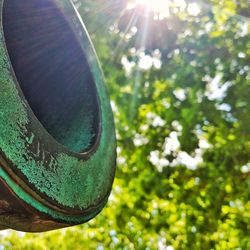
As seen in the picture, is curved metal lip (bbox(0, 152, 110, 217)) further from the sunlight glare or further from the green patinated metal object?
the sunlight glare

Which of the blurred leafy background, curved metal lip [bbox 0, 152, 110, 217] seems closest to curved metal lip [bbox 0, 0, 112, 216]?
curved metal lip [bbox 0, 152, 110, 217]

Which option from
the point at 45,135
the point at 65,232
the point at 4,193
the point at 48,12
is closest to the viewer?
the point at 4,193

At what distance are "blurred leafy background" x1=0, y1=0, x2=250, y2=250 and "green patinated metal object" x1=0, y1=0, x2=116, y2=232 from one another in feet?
8.93

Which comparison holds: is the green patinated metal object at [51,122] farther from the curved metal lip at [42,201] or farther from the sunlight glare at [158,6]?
the sunlight glare at [158,6]

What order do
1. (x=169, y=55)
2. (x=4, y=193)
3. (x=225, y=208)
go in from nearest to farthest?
(x=4, y=193)
(x=225, y=208)
(x=169, y=55)

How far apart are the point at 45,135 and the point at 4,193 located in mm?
162

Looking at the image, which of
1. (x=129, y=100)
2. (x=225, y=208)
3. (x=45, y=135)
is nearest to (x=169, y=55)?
(x=129, y=100)

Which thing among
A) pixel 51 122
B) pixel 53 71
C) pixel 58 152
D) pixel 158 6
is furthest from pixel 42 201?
pixel 158 6

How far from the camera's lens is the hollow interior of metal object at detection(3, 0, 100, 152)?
132 cm

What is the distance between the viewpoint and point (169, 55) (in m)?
4.60

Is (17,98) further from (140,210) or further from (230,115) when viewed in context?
(140,210)

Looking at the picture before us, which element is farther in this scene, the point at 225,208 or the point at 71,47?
the point at 225,208

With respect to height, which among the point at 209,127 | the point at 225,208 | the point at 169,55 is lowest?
the point at 225,208

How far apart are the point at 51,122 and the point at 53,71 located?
6.4 inches
